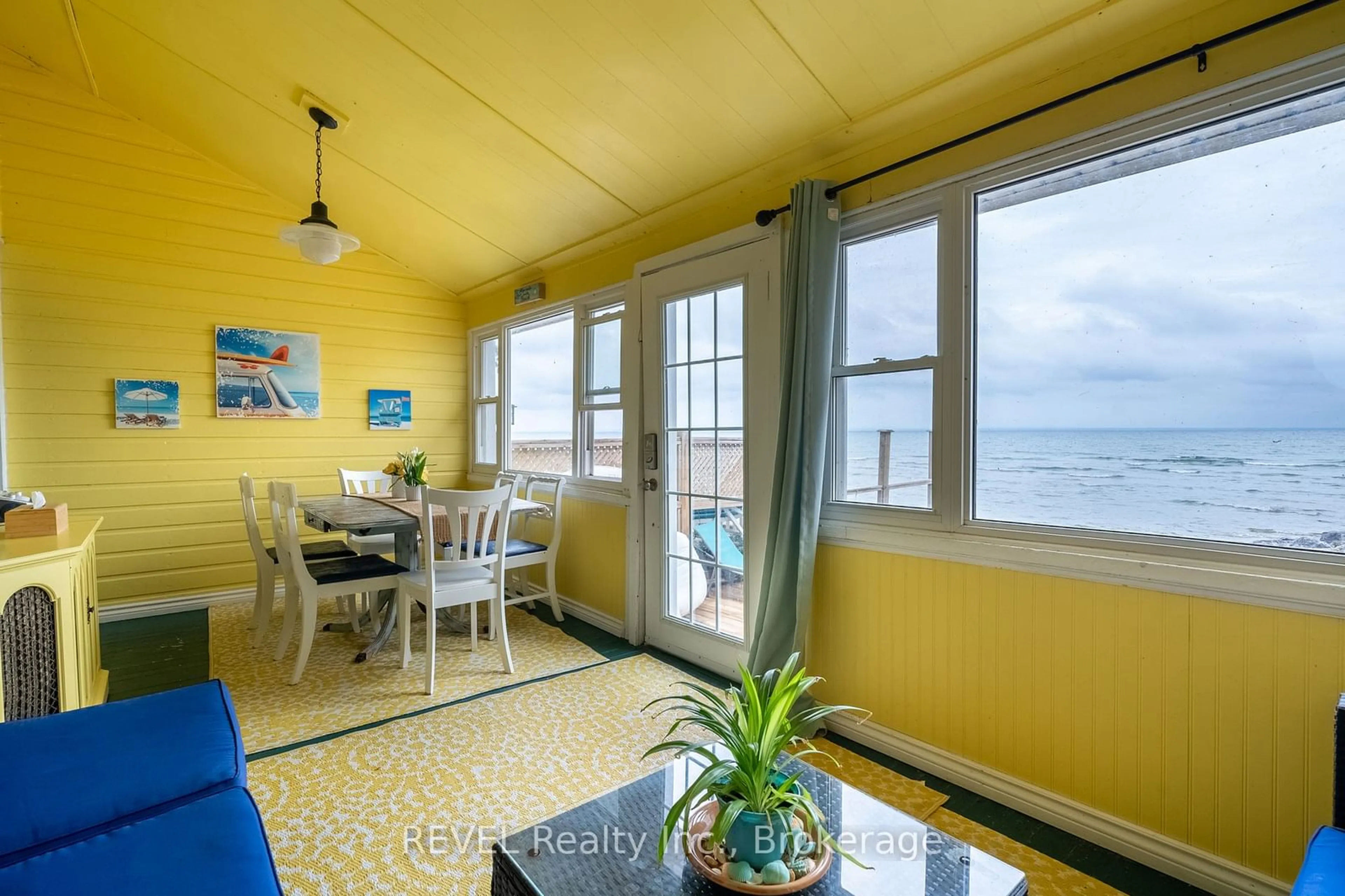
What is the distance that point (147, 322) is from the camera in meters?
4.19

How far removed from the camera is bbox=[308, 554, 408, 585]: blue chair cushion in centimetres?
315

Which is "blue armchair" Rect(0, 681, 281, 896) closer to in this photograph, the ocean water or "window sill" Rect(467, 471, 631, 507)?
the ocean water

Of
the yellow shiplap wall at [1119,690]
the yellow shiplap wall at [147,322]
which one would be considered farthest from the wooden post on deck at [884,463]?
the yellow shiplap wall at [147,322]

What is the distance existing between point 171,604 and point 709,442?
3.96 metres

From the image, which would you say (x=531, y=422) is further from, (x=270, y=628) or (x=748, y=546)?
(x=748, y=546)

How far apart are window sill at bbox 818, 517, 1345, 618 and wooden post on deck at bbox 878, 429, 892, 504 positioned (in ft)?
0.40

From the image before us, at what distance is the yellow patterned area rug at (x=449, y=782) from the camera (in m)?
1.78

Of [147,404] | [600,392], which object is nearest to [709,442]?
[600,392]

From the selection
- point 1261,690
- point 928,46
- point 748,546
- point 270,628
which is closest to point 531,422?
point 270,628

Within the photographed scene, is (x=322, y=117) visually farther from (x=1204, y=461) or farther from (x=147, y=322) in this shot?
(x=1204, y=461)

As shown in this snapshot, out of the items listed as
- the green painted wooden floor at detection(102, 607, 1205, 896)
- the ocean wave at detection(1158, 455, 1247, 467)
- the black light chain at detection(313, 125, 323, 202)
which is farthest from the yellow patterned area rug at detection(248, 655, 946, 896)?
the black light chain at detection(313, 125, 323, 202)

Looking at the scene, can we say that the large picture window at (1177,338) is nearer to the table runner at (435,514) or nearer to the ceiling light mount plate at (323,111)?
the table runner at (435,514)

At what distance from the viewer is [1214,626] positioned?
1.73 m

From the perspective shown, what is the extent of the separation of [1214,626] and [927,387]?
1.11m
